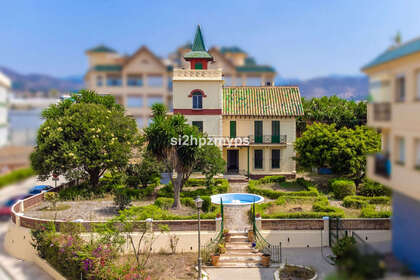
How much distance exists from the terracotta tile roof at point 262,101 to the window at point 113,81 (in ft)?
34.9

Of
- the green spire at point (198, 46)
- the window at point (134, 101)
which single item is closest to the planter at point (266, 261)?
the window at point (134, 101)

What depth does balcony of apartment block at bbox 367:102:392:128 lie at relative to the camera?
10.3m

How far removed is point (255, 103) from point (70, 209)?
17875 mm

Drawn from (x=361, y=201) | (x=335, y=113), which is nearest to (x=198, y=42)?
(x=335, y=113)

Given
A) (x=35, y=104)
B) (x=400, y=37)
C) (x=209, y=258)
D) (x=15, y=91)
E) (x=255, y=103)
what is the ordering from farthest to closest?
(x=255, y=103) < (x=209, y=258) < (x=400, y=37) < (x=35, y=104) < (x=15, y=91)

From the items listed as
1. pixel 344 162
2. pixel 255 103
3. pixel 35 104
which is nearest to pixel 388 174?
pixel 35 104

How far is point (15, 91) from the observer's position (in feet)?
19.6

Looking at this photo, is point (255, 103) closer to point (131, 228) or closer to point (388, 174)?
point (131, 228)

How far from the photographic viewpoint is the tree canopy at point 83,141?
2470cm

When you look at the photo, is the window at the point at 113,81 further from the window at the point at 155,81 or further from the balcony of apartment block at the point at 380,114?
the balcony of apartment block at the point at 380,114

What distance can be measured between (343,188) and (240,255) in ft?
32.1

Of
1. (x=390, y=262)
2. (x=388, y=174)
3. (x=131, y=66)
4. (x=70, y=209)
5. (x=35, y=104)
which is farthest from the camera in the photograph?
(x=131, y=66)

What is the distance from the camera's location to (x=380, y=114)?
10.6 m

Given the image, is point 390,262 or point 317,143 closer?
point 390,262
